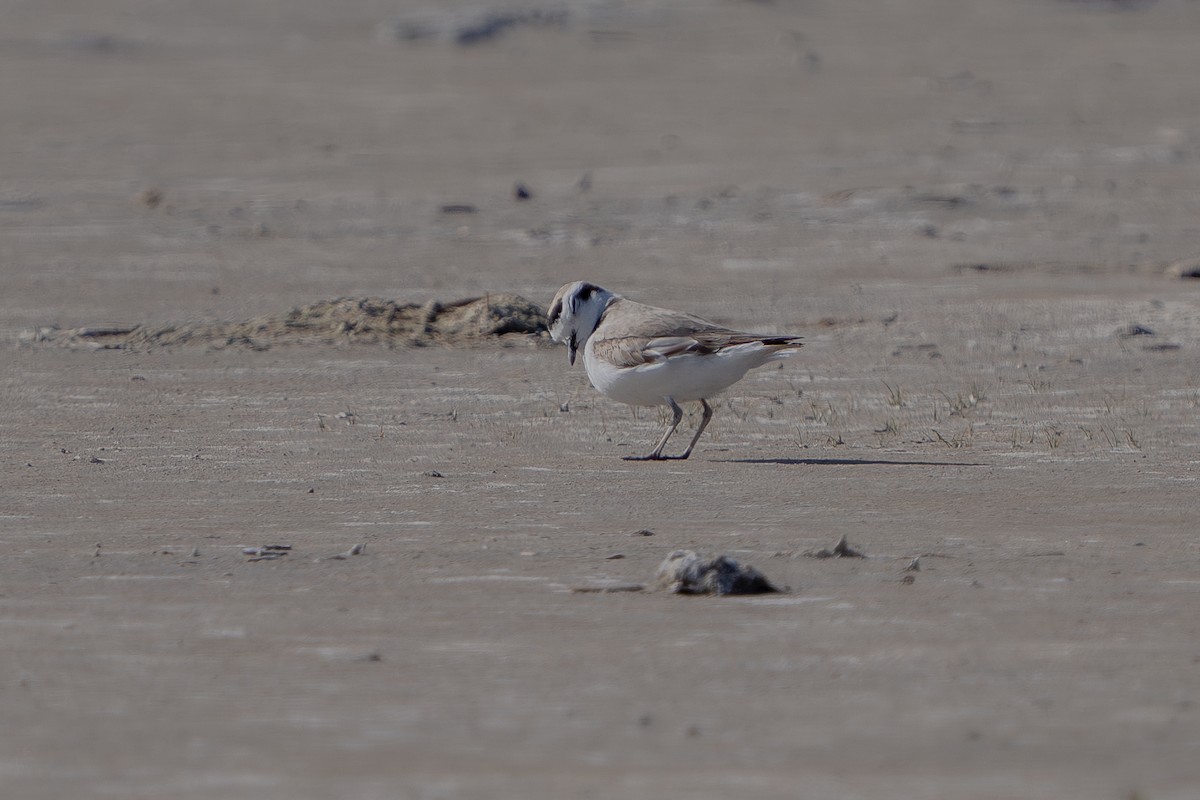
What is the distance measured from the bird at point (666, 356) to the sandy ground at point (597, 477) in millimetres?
353

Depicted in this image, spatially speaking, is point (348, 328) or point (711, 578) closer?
point (711, 578)

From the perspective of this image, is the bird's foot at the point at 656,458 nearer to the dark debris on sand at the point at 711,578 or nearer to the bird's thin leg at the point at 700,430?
the bird's thin leg at the point at 700,430

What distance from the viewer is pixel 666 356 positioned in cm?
834

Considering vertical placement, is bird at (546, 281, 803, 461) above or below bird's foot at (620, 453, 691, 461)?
above

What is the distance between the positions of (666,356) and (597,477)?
2.05 ft

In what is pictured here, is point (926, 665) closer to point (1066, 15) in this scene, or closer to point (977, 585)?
point (977, 585)

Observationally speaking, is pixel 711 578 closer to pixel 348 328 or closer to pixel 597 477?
pixel 597 477

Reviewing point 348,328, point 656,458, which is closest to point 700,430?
point 656,458

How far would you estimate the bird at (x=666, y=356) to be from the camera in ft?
27.2

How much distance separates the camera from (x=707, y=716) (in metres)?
4.84

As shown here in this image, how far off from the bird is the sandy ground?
A: 0.35 m

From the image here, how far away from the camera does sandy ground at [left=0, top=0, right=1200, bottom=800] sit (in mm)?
4703

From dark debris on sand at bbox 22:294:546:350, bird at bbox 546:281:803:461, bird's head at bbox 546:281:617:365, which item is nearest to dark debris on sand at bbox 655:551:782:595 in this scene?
bird at bbox 546:281:803:461

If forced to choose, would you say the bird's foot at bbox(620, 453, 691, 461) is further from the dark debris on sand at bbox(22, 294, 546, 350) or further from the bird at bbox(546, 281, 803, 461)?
the dark debris on sand at bbox(22, 294, 546, 350)
